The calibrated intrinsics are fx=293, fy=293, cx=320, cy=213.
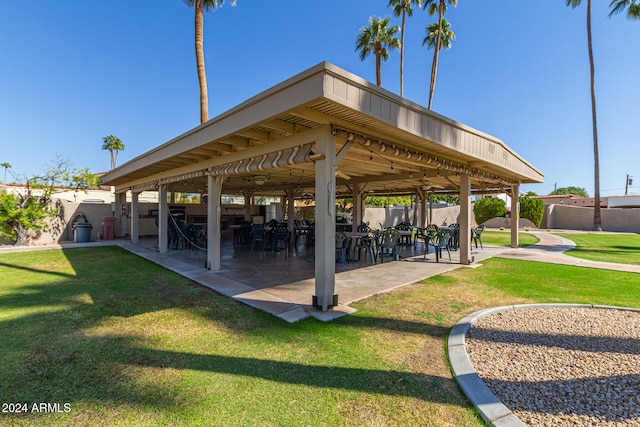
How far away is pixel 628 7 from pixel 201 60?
2362 cm

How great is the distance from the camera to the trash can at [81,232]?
1191cm

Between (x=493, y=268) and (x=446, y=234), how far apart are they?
1.45 metres

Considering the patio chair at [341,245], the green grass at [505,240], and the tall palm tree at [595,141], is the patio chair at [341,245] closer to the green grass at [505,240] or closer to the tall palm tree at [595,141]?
the green grass at [505,240]

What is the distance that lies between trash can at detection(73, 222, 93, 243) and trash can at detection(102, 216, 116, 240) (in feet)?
2.80

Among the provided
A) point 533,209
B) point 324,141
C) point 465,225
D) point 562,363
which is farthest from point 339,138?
point 533,209

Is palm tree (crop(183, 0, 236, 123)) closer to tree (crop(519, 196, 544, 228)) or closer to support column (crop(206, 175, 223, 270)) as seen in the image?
support column (crop(206, 175, 223, 270))

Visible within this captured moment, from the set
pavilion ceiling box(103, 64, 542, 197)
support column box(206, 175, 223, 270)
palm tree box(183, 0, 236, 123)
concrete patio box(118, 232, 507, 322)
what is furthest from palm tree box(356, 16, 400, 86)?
support column box(206, 175, 223, 270)

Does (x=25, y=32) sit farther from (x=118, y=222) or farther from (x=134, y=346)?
(x=134, y=346)

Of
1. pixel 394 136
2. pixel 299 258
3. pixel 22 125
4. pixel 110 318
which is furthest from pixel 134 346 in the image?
pixel 22 125

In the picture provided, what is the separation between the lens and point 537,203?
64.5 ft

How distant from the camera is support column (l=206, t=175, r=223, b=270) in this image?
6.68 meters

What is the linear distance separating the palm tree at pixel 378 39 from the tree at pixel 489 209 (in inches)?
450

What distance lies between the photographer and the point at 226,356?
2.85 metres

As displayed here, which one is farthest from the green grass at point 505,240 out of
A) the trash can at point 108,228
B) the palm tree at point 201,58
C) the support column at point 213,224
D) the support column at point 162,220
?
the trash can at point 108,228
